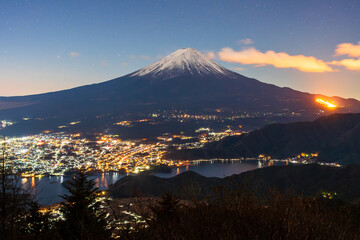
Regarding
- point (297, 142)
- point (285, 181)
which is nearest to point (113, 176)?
point (285, 181)

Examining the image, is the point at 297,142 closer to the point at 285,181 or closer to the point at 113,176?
the point at 285,181

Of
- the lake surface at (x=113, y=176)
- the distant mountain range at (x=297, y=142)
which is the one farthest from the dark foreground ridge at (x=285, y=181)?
A: the distant mountain range at (x=297, y=142)

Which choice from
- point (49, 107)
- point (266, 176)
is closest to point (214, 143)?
point (266, 176)

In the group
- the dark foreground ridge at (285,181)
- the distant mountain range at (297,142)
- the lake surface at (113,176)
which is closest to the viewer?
the dark foreground ridge at (285,181)

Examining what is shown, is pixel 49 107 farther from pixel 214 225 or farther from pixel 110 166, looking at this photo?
pixel 214 225

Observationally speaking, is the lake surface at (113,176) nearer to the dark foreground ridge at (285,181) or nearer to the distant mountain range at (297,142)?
the distant mountain range at (297,142)

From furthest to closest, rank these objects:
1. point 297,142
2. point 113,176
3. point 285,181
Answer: point 297,142 → point 113,176 → point 285,181

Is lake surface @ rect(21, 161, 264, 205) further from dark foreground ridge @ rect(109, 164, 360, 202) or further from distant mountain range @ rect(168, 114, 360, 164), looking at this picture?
dark foreground ridge @ rect(109, 164, 360, 202)
